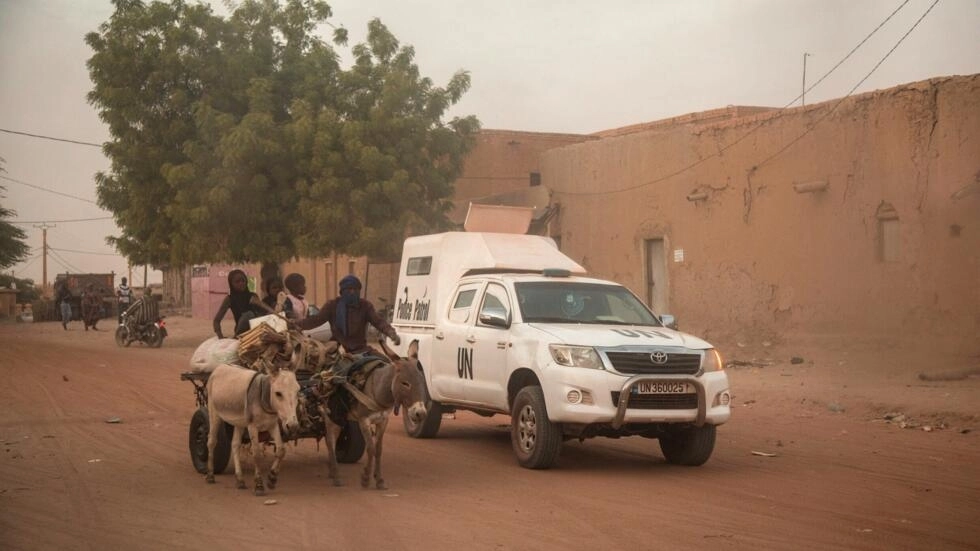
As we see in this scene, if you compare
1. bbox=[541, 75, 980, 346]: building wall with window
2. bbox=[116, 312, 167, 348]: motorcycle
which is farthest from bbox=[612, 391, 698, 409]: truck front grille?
bbox=[116, 312, 167, 348]: motorcycle

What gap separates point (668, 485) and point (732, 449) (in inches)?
104

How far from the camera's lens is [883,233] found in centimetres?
1912

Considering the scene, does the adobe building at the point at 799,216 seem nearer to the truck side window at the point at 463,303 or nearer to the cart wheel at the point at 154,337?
the truck side window at the point at 463,303

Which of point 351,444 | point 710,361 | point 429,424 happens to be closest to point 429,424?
point 429,424

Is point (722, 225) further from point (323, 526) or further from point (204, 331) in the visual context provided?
point (204, 331)

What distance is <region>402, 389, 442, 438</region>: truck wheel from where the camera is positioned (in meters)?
13.0

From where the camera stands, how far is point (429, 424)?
1320 cm

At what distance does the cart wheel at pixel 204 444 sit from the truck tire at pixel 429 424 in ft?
10.3

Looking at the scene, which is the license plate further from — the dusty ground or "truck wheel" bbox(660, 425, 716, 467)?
the dusty ground

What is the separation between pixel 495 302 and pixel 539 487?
2.89m

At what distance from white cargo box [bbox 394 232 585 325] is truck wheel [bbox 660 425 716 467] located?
3.41 m

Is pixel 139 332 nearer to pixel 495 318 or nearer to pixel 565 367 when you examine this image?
pixel 495 318

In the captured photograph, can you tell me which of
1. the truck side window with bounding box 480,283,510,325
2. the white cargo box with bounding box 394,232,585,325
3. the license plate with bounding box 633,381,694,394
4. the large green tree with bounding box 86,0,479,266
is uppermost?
the large green tree with bounding box 86,0,479,266

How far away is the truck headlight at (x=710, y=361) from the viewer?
10.5 m
